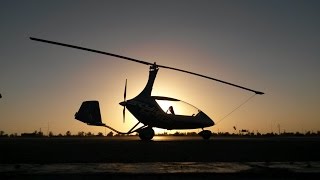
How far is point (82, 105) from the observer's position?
125ft

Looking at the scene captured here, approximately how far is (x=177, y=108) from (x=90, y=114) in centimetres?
886

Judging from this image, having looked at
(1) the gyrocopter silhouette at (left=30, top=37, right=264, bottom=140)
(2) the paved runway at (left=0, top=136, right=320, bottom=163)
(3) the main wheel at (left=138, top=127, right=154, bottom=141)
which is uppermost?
(1) the gyrocopter silhouette at (left=30, top=37, right=264, bottom=140)

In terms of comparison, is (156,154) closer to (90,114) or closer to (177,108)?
(177,108)

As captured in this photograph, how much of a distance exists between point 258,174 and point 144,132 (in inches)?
1018

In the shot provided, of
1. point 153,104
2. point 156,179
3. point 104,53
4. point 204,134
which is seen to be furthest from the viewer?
point 204,134

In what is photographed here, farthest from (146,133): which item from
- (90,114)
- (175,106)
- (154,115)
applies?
(90,114)

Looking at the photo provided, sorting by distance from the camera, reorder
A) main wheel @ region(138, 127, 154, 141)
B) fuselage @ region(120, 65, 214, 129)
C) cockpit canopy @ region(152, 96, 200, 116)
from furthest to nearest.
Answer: main wheel @ region(138, 127, 154, 141)
cockpit canopy @ region(152, 96, 200, 116)
fuselage @ region(120, 65, 214, 129)

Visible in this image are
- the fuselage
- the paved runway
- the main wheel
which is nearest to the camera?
the paved runway

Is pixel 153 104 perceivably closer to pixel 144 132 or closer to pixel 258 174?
pixel 144 132

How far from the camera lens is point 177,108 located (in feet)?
112

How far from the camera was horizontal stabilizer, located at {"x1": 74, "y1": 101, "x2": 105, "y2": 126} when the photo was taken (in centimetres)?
3759

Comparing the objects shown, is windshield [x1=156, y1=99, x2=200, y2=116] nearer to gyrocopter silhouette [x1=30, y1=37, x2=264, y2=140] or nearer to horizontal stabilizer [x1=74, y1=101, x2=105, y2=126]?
gyrocopter silhouette [x1=30, y1=37, x2=264, y2=140]

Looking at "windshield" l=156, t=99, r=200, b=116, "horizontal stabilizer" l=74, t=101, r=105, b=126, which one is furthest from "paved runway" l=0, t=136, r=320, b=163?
"horizontal stabilizer" l=74, t=101, r=105, b=126

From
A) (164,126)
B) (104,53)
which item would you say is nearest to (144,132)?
(164,126)
